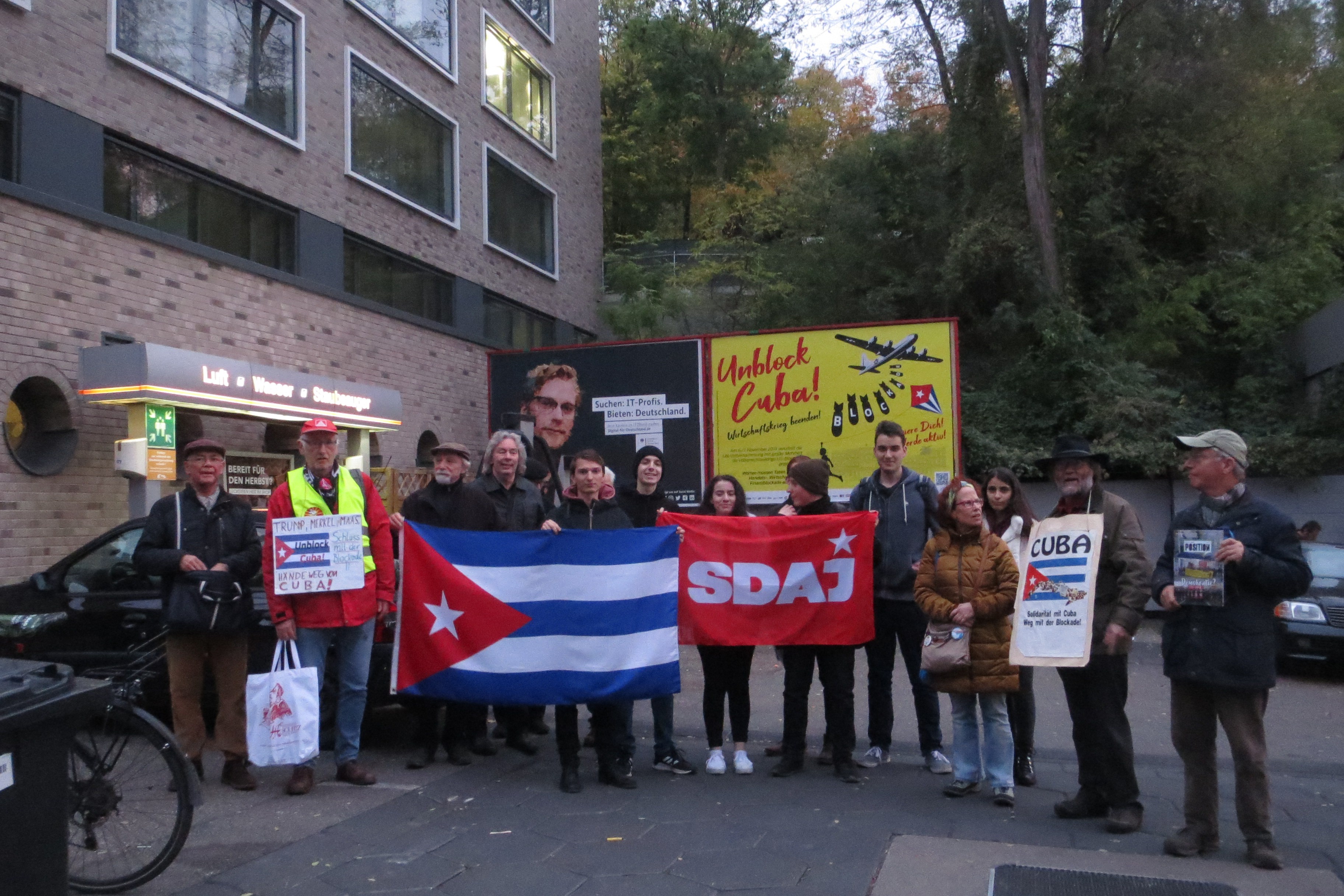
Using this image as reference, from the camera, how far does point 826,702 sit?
21.4 feet

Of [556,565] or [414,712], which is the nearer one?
[556,565]

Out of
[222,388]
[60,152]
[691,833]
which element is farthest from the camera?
[222,388]

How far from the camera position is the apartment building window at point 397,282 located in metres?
16.7

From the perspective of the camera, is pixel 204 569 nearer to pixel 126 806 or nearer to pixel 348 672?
pixel 348 672

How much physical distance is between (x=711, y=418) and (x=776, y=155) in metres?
25.2

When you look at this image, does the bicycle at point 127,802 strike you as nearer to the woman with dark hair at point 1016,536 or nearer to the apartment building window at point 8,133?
the woman with dark hair at point 1016,536

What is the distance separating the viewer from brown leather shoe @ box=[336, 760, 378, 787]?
6.31 m

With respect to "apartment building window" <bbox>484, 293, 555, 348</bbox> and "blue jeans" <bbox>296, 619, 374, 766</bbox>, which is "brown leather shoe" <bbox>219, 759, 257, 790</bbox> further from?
"apartment building window" <bbox>484, 293, 555, 348</bbox>

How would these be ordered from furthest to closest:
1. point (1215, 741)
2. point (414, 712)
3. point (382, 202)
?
1. point (382, 202)
2. point (414, 712)
3. point (1215, 741)

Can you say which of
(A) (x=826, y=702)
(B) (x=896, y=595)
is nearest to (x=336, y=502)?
(A) (x=826, y=702)

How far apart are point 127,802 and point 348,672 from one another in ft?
6.27

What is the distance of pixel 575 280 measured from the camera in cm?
2470

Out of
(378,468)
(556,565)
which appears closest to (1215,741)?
(556,565)

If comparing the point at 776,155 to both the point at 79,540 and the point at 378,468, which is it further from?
the point at 79,540
